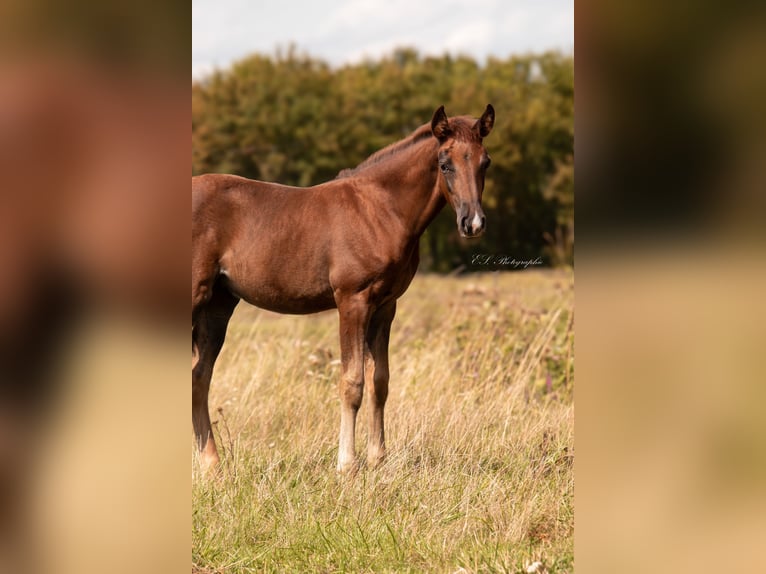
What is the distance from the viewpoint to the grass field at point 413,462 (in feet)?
11.5

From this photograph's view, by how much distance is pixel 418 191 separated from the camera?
16.6 ft

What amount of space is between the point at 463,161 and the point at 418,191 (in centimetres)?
49

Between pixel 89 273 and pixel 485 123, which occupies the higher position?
pixel 485 123

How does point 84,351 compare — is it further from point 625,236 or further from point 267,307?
point 267,307

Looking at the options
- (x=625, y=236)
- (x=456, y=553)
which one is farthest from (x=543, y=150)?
(x=625, y=236)

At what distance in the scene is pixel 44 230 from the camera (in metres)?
0.87

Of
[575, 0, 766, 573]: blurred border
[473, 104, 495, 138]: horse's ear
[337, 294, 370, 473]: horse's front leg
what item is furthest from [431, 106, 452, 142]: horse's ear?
[575, 0, 766, 573]: blurred border

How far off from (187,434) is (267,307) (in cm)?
425

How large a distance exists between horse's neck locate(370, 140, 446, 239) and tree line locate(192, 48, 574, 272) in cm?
1326

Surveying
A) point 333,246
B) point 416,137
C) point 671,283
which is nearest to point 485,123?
point 416,137

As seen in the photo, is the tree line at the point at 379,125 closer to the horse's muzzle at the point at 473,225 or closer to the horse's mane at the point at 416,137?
the horse's mane at the point at 416,137

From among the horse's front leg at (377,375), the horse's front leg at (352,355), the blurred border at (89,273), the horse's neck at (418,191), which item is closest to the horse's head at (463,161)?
the horse's neck at (418,191)

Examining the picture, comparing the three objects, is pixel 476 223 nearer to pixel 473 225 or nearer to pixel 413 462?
pixel 473 225

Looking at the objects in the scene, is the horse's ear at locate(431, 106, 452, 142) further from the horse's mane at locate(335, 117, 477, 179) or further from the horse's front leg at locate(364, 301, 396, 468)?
the horse's front leg at locate(364, 301, 396, 468)
